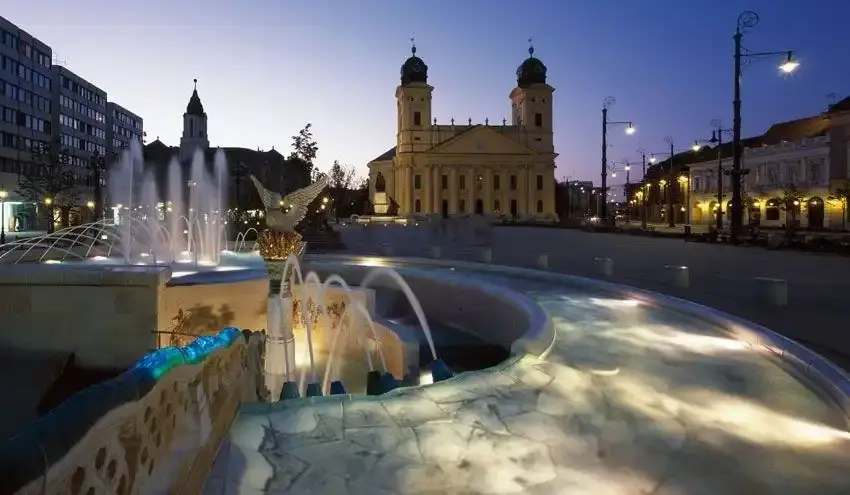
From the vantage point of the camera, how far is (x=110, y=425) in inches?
101

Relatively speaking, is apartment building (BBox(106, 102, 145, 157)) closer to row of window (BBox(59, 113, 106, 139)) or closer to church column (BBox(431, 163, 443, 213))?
row of window (BBox(59, 113, 106, 139))

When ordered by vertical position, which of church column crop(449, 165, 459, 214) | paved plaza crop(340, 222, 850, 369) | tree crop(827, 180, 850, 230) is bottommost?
paved plaza crop(340, 222, 850, 369)

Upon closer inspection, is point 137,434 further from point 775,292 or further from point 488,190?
point 488,190

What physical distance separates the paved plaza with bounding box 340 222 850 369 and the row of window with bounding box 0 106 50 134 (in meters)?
49.0

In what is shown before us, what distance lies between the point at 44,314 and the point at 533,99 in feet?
316

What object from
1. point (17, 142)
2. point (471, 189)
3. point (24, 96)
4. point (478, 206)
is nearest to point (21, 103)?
point (24, 96)

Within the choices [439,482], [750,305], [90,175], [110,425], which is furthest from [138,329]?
[90,175]

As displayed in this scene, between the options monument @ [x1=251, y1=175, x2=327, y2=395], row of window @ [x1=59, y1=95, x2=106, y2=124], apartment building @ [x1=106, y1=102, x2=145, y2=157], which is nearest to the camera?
monument @ [x1=251, y1=175, x2=327, y2=395]

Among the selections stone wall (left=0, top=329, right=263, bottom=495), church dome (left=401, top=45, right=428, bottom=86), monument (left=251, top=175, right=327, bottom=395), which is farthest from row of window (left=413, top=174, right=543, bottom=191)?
stone wall (left=0, top=329, right=263, bottom=495)

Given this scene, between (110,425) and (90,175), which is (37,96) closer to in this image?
(90,175)

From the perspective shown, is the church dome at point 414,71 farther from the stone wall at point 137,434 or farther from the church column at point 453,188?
the stone wall at point 137,434

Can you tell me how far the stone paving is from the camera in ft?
14.4

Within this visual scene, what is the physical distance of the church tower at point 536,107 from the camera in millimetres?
98500

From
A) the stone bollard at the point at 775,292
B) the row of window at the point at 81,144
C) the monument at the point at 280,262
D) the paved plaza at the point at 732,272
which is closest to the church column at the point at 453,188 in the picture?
the row of window at the point at 81,144
